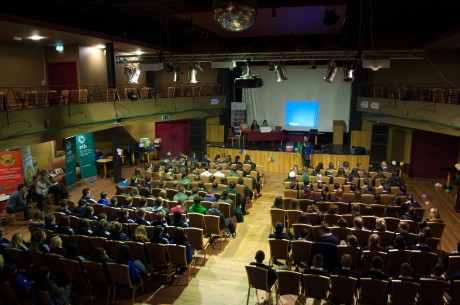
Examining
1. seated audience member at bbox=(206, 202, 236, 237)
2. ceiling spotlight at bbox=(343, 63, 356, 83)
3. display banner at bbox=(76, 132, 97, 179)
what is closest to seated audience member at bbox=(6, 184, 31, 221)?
display banner at bbox=(76, 132, 97, 179)

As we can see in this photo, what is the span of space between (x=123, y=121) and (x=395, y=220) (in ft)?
34.5

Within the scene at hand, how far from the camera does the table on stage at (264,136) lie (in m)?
19.0

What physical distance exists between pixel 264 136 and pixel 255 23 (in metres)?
7.49

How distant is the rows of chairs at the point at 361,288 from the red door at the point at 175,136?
15.1 metres

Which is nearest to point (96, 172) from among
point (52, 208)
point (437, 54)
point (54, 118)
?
point (52, 208)

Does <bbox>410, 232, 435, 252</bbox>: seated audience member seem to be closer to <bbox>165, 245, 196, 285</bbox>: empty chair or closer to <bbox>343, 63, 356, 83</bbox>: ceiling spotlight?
<bbox>165, 245, 196, 285</bbox>: empty chair

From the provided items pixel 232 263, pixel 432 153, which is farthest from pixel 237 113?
pixel 232 263

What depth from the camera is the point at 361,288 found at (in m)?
5.81

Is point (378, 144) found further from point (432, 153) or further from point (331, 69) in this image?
point (331, 69)

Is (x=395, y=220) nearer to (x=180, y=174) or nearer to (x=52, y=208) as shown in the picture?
(x=180, y=174)

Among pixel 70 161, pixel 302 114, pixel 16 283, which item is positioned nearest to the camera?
pixel 16 283

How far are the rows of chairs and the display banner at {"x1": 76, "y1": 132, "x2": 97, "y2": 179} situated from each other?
1125cm

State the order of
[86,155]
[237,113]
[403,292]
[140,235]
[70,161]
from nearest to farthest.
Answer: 1. [403,292]
2. [140,235]
3. [70,161]
4. [86,155]
5. [237,113]

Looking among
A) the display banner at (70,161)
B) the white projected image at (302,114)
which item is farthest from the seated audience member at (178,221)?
the white projected image at (302,114)
